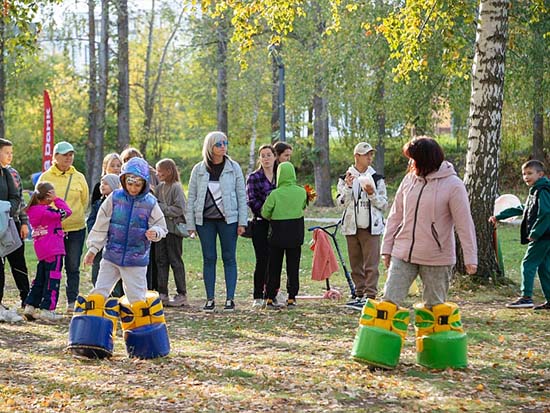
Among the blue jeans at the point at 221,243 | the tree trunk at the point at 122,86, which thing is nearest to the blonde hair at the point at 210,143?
the blue jeans at the point at 221,243

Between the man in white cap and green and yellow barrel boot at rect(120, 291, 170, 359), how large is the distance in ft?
10.8

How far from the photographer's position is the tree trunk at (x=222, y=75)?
33.7 m

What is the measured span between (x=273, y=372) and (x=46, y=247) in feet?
13.6

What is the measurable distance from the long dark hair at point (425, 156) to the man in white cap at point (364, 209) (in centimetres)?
310

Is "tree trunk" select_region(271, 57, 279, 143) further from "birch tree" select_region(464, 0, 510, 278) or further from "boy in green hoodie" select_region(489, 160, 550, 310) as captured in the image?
"boy in green hoodie" select_region(489, 160, 550, 310)

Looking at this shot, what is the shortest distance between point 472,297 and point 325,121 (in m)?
22.6

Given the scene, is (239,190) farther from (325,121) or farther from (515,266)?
(325,121)

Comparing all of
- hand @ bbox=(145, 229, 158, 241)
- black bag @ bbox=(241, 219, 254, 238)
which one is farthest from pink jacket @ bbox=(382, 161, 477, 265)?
black bag @ bbox=(241, 219, 254, 238)

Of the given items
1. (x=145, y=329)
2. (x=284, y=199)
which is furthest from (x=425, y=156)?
(x=284, y=199)

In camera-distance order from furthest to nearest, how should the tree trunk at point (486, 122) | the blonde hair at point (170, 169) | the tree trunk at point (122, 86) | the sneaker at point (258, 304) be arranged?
the tree trunk at point (122, 86) < the tree trunk at point (486, 122) < the blonde hair at point (170, 169) < the sneaker at point (258, 304)

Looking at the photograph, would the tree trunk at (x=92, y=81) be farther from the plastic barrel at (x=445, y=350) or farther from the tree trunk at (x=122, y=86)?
the plastic barrel at (x=445, y=350)

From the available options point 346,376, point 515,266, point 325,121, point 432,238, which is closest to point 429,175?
point 432,238

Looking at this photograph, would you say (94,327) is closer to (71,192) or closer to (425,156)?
(425,156)

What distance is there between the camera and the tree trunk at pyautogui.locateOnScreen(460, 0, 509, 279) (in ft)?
40.6
